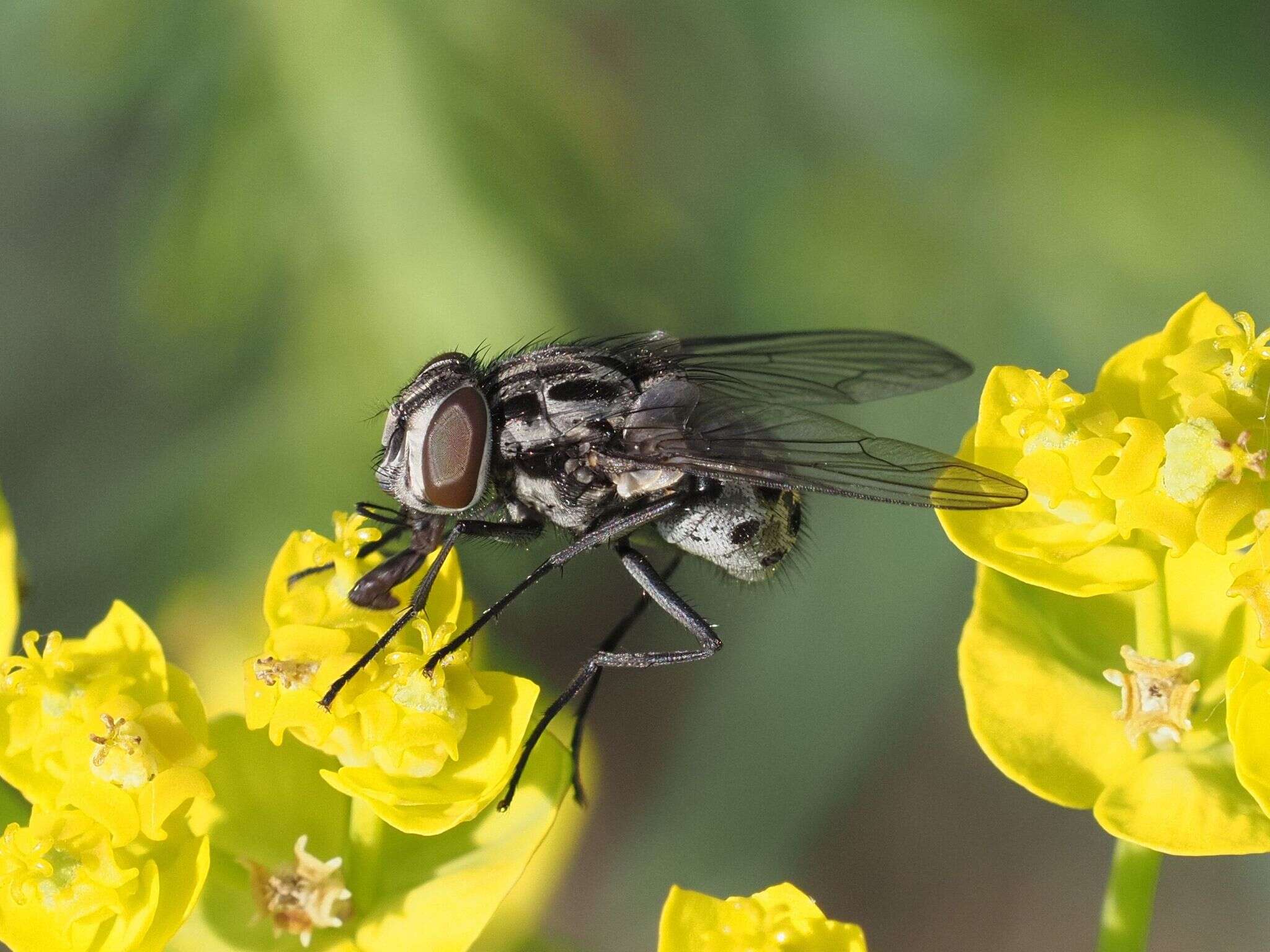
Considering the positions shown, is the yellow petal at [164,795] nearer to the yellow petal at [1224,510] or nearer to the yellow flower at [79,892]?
the yellow flower at [79,892]

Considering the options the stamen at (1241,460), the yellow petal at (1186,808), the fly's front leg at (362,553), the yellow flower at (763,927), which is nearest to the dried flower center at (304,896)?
the fly's front leg at (362,553)

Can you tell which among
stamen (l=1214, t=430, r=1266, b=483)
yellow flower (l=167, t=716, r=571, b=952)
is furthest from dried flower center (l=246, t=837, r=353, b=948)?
stamen (l=1214, t=430, r=1266, b=483)

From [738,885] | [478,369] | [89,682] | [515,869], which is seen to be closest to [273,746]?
[89,682]

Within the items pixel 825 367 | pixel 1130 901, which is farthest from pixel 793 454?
pixel 1130 901

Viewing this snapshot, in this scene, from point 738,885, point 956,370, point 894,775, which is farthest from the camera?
point 894,775

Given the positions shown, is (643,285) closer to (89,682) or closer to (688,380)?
(688,380)

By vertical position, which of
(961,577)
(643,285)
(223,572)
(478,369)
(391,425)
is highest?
(643,285)
